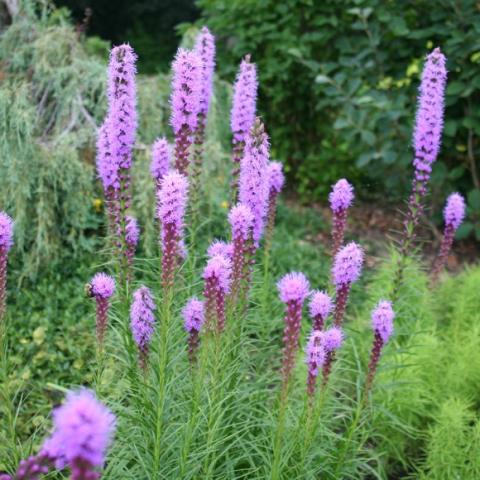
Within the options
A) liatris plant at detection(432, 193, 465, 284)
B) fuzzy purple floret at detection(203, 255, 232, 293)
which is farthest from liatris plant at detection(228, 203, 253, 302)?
liatris plant at detection(432, 193, 465, 284)

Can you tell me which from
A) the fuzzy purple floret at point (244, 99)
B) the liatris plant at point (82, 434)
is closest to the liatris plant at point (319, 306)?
the fuzzy purple floret at point (244, 99)

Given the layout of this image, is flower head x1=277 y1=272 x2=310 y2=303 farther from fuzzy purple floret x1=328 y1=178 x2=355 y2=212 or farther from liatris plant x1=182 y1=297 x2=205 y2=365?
fuzzy purple floret x1=328 y1=178 x2=355 y2=212

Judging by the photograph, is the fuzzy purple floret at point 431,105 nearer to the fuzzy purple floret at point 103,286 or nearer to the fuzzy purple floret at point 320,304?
the fuzzy purple floret at point 320,304

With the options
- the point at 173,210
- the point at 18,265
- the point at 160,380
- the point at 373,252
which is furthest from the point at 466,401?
the point at 18,265

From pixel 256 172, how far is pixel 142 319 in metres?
0.67

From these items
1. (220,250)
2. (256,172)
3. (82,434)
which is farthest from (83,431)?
(256,172)

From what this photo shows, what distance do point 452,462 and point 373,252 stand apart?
10.7 ft

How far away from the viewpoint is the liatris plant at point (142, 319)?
2.45 metres

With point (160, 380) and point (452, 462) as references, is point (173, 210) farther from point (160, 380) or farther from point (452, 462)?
point (452, 462)

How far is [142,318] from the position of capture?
2463 millimetres

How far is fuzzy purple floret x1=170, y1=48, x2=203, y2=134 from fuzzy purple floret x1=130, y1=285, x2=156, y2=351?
2.01 feet

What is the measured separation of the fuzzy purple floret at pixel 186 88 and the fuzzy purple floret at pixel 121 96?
0.49 feet

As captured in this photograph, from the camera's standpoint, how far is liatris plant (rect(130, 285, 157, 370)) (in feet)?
8.04

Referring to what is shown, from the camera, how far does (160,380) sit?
2.31 metres
